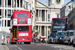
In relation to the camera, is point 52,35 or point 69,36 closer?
point 69,36

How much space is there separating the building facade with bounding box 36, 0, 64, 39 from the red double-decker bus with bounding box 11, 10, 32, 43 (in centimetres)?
9287

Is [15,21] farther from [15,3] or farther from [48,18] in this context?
[48,18]

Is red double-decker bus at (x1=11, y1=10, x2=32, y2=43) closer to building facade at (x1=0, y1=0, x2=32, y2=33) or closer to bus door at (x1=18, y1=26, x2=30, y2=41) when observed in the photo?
bus door at (x1=18, y1=26, x2=30, y2=41)

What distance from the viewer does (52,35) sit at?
163ft

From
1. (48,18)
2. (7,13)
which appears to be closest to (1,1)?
(7,13)

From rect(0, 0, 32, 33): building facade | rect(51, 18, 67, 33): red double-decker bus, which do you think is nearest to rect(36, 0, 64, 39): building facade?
rect(0, 0, 32, 33): building facade

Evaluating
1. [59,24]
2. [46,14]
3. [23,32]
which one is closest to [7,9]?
[59,24]

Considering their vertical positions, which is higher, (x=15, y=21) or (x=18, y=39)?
(x=15, y=21)

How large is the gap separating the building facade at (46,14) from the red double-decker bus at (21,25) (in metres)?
92.9

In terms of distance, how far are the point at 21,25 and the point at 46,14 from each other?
325ft

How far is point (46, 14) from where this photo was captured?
137 metres

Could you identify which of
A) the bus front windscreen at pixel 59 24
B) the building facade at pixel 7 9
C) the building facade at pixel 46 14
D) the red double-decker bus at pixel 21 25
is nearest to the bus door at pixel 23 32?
the red double-decker bus at pixel 21 25

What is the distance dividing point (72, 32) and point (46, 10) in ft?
334

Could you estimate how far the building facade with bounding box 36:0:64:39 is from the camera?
437 ft
